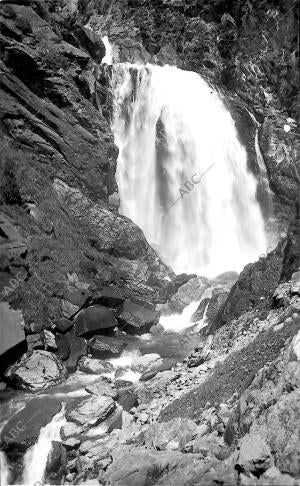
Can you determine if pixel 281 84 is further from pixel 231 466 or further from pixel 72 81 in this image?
pixel 231 466

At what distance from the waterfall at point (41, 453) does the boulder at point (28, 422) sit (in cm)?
18

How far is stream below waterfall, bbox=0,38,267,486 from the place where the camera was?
3353 centimetres

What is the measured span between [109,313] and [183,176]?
1820 cm

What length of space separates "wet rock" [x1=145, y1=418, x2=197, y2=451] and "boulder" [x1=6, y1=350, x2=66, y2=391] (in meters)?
6.67


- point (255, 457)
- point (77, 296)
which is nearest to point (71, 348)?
point (77, 296)

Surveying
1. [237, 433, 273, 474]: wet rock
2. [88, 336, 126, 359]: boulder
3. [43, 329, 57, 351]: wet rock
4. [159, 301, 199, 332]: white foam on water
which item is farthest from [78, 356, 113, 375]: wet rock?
[237, 433, 273, 474]: wet rock

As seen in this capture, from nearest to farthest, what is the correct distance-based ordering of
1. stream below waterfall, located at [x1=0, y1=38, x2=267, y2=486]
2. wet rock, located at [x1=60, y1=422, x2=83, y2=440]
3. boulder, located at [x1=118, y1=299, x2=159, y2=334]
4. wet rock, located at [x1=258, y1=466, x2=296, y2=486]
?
wet rock, located at [x1=258, y1=466, x2=296, y2=486], wet rock, located at [x1=60, y1=422, x2=83, y2=440], boulder, located at [x1=118, y1=299, x2=159, y2=334], stream below waterfall, located at [x1=0, y1=38, x2=267, y2=486]

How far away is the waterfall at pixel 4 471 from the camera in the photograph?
11.0 metres

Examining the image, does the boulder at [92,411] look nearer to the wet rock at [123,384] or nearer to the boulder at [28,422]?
the boulder at [28,422]

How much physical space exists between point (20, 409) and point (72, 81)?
833 inches

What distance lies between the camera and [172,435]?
28.9 ft

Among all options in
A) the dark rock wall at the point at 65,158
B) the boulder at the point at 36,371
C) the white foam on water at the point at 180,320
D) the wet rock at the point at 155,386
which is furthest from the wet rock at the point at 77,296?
the wet rock at the point at 155,386

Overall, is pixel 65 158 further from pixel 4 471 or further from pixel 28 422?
pixel 4 471

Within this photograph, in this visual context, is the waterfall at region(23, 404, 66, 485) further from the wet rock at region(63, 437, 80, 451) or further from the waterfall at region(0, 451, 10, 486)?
the wet rock at region(63, 437, 80, 451)
